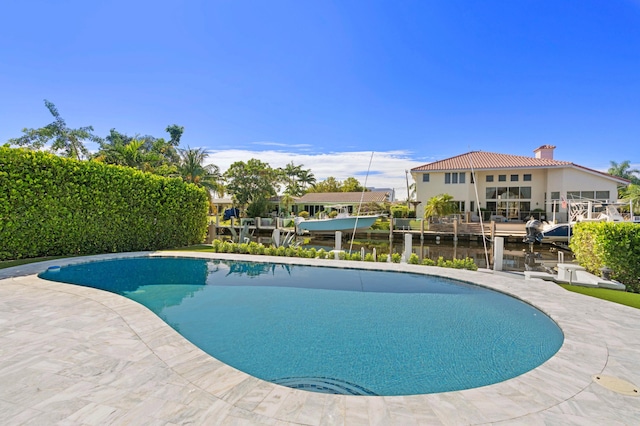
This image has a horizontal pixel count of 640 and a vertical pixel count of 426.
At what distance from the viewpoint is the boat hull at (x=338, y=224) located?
24141 mm

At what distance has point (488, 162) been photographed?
1120 inches

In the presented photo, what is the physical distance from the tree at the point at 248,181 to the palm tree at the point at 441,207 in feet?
62.8

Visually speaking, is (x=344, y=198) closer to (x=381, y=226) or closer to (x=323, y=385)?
(x=381, y=226)

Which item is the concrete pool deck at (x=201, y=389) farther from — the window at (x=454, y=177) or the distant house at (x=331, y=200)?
the distant house at (x=331, y=200)

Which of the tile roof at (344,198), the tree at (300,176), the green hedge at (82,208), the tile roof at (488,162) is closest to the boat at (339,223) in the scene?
the tile roof at (488,162)

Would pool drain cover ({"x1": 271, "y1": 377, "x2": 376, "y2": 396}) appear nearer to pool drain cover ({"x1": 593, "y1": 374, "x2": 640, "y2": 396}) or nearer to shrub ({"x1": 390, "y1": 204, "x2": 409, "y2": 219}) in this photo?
pool drain cover ({"x1": 593, "y1": 374, "x2": 640, "y2": 396})

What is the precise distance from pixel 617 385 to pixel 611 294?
5.54 metres

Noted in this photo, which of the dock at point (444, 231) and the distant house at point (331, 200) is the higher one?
the distant house at point (331, 200)

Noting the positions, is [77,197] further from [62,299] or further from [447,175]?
[447,175]

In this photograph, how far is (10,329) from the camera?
4.64 meters

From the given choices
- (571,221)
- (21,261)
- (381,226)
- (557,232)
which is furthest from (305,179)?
(21,261)

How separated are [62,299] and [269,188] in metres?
31.6

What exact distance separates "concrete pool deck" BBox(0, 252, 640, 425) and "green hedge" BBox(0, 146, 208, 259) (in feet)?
22.8

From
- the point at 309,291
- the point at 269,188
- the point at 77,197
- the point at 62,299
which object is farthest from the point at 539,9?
the point at 269,188
